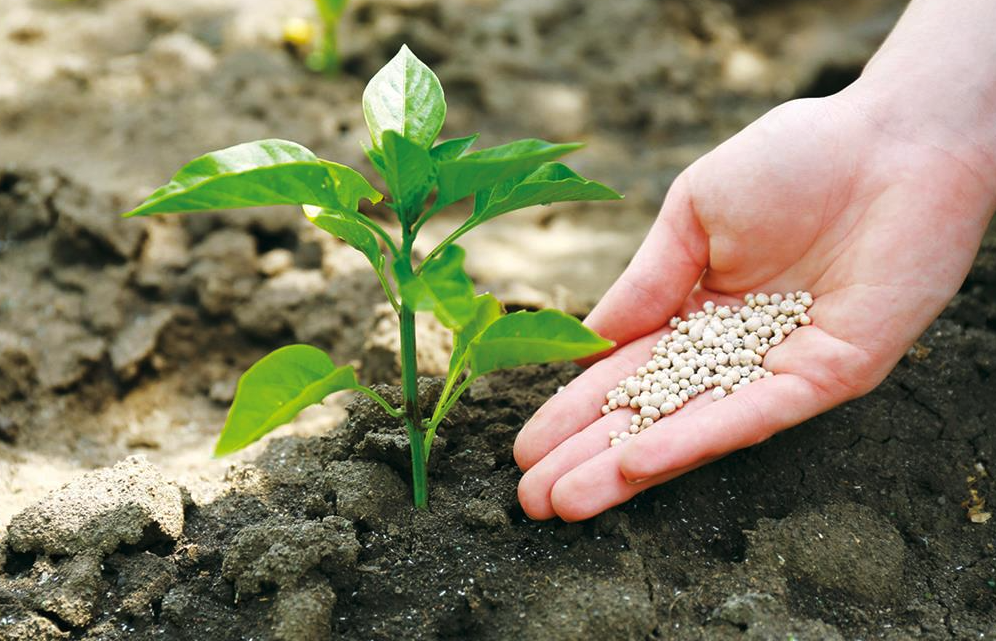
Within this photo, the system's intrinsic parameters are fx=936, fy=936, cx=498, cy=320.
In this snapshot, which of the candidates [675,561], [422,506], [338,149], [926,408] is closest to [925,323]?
[926,408]

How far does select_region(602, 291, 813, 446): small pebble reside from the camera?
198 cm

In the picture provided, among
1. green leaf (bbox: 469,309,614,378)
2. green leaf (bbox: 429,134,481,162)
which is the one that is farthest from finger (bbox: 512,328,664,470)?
green leaf (bbox: 429,134,481,162)

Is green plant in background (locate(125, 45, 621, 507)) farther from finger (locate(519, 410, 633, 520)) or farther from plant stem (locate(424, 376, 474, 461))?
finger (locate(519, 410, 633, 520))

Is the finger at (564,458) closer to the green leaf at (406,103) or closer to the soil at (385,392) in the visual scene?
the soil at (385,392)

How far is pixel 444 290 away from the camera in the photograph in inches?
58.6

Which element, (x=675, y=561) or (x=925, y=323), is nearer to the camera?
(x=675, y=561)

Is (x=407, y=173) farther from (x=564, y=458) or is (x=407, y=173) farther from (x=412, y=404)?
(x=564, y=458)

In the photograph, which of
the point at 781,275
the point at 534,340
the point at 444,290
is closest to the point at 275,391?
the point at 444,290

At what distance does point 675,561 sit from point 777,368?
48 centimetres

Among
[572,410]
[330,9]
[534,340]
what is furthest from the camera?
[330,9]

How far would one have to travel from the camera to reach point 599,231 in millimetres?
3369

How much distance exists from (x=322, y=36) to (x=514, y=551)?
2769mm

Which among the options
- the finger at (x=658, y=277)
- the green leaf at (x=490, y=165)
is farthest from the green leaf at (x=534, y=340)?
the finger at (x=658, y=277)

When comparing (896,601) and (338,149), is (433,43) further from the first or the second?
(896,601)
